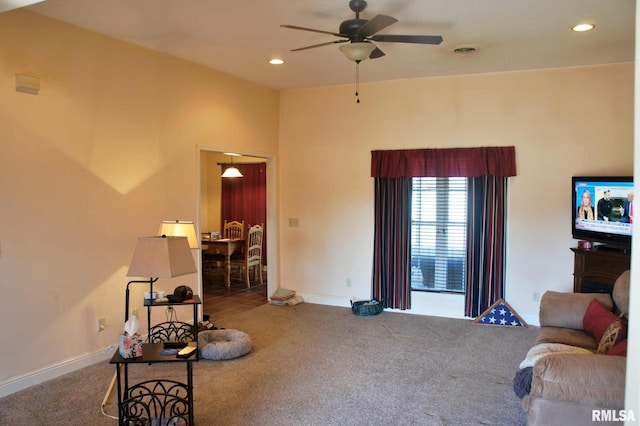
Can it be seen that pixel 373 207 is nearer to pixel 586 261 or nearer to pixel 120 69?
pixel 586 261

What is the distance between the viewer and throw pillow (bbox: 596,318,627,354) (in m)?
2.54

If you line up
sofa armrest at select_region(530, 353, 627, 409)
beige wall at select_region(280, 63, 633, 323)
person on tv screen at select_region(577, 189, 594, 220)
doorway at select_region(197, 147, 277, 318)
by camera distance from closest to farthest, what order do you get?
sofa armrest at select_region(530, 353, 627, 409)
person on tv screen at select_region(577, 189, 594, 220)
beige wall at select_region(280, 63, 633, 323)
doorway at select_region(197, 147, 277, 318)

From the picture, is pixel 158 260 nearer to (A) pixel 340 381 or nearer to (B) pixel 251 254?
A: (A) pixel 340 381

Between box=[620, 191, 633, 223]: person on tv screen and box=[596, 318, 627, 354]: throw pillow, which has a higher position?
box=[620, 191, 633, 223]: person on tv screen

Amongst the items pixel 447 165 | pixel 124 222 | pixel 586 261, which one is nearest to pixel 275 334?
pixel 124 222

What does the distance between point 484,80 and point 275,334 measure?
3702 mm

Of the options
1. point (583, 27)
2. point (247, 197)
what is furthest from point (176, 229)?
point (247, 197)

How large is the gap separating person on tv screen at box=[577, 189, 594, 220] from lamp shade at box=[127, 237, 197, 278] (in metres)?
3.93

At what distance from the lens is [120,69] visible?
3.96 m

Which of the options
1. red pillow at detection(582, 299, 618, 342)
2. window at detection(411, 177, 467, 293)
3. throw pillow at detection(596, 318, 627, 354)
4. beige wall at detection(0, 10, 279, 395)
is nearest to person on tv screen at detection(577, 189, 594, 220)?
window at detection(411, 177, 467, 293)

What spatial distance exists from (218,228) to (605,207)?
638 cm

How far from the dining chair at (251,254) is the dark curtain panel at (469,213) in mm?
2304

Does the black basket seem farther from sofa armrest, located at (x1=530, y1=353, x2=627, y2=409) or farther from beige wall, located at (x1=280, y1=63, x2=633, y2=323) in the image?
sofa armrest, located at (x1=530, y1=353, x2=627, y2=409)

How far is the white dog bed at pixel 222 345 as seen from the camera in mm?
3881
